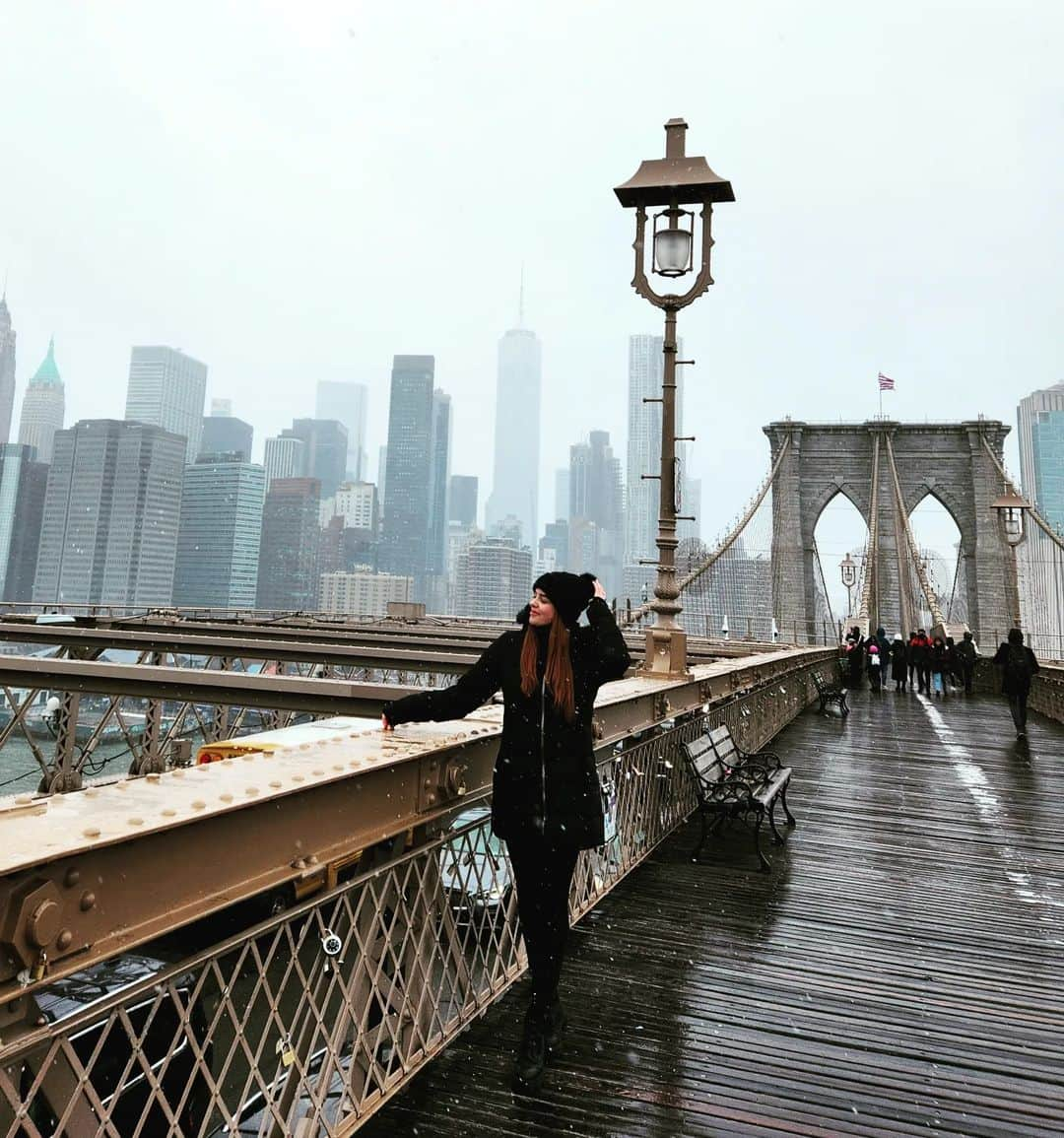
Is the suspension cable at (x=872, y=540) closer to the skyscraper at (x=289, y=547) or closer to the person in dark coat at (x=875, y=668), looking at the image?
the person in dark coat at (x=875, y=668)

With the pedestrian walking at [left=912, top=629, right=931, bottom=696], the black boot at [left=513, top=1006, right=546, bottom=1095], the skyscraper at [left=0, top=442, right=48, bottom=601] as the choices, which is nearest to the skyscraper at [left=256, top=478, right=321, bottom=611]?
the skyscraper at [left=0, top=442, right=48, bottom=601]

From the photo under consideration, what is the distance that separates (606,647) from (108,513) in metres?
118

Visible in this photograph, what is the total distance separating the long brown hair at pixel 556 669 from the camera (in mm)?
2846

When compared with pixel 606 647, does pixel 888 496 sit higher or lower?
higher

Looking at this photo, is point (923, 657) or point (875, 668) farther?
point (875, 668)

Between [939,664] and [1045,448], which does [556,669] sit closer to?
[939,664]

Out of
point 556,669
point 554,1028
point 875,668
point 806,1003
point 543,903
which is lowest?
point 806,1003

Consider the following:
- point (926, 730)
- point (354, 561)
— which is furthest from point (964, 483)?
point (354, 561)

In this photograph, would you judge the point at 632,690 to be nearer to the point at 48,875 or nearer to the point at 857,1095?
the point at 857,1095

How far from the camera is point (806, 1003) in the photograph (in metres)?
3.55

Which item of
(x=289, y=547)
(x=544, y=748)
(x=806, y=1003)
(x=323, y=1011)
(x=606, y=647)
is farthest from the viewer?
(x=289, y=547)

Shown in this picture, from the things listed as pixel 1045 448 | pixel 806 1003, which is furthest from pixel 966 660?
pixel 1045 448

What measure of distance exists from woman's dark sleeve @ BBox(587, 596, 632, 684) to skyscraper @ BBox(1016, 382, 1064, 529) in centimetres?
11238

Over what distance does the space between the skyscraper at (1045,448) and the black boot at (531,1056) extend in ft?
370
